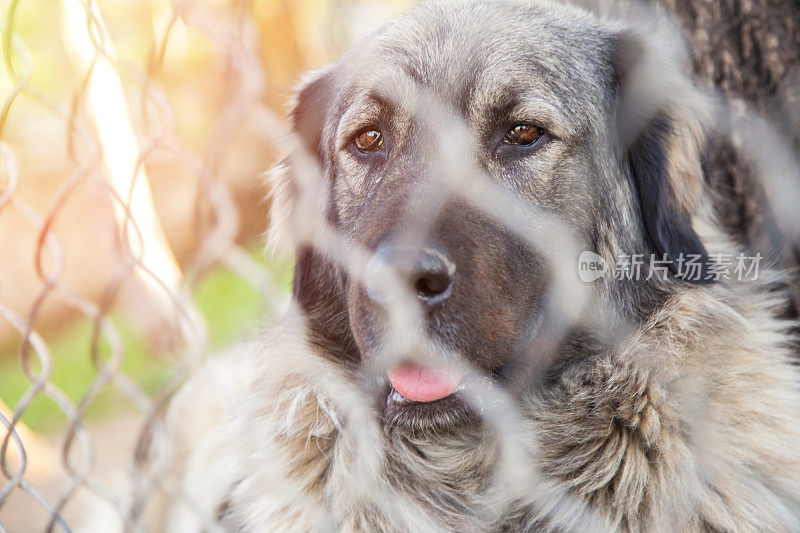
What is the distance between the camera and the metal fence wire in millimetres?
1592

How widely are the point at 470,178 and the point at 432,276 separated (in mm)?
401

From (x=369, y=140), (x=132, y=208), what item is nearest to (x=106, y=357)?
(x=132, y=208)

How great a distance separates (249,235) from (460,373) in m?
6.92

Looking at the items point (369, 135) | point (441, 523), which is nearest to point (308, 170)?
point (369, 135)

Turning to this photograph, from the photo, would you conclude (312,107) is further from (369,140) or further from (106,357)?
(106,357)

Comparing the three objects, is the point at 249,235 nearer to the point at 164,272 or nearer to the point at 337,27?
the point at 164,272

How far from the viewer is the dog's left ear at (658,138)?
2176 mm

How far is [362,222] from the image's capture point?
211 centimetres

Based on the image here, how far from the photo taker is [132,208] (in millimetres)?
5191

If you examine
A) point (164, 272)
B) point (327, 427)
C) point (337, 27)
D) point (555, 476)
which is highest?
point (337, 27)

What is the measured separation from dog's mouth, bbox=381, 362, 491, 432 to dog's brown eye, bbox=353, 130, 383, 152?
74cm

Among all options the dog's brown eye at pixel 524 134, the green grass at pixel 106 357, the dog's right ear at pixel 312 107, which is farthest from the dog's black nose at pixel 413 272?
the green grass at pixel 106 357

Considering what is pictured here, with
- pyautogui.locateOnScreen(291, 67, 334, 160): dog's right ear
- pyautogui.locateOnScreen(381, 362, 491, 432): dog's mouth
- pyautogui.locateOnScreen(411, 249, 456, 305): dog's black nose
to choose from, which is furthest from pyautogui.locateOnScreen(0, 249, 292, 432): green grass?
pyautogui.locateOnScreen(411, 249, 456, 305): dog's black nose

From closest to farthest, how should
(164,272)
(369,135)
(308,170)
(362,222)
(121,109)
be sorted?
(362,222) → (369,135) → (308,170) → (121,109) → (164,272)
